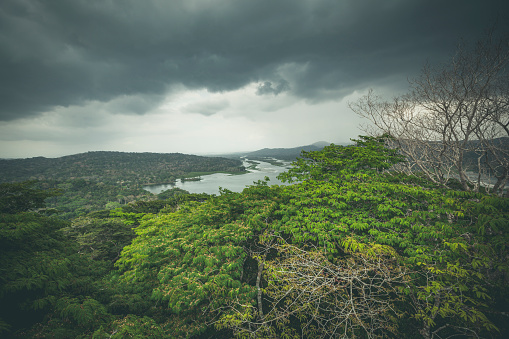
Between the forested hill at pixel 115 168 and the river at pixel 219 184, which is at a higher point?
the forested hill at pixel 115 168

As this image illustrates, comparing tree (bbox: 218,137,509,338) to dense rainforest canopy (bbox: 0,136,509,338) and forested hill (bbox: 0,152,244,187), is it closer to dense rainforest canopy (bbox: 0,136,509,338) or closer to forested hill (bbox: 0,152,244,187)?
dense rainforest canopy (bbox: 0,136,509,338)

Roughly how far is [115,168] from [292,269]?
18762 cm

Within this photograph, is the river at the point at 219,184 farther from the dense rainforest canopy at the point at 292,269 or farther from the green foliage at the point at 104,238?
the dense rainforest canopy at the point at 292,269

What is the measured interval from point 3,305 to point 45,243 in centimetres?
212

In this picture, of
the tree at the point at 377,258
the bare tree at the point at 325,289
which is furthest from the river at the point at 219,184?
the bare tree at the point at 325,289

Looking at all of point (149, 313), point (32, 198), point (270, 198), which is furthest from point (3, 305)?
point (270, 198)

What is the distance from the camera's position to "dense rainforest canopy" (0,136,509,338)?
4.04m

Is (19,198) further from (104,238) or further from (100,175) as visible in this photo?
(100,175)

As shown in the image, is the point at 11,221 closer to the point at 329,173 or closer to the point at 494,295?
the point at 329,173

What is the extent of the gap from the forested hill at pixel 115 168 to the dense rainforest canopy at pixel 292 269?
11260cm

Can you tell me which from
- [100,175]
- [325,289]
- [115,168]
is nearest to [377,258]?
[325,289]

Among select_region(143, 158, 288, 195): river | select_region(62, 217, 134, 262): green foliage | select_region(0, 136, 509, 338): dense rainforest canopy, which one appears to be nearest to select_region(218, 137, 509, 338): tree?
select_region(0, 136, 509, 338): dense rainforest canopy

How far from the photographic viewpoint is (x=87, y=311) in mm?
3795

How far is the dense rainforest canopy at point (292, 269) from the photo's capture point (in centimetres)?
404
